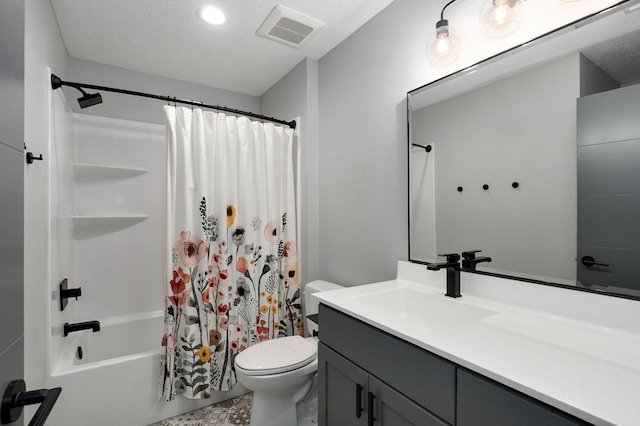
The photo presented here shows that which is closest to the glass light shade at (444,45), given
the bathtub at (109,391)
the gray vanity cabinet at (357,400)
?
the gray vanity cabinet at (357,400)

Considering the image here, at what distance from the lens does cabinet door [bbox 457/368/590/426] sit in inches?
23.8

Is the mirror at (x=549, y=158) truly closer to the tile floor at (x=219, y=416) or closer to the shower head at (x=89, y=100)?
the tile floor at (x=219, y=416)

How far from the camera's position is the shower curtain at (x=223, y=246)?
6.22ft

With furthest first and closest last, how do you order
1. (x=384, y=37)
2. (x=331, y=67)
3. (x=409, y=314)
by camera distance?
(x=331, y=67) → (x=384, y=37) → (x=409, y=314)

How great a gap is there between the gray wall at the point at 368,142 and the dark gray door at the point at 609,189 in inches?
29.8

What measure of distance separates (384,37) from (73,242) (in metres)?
2.63

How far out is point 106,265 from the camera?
2.43m

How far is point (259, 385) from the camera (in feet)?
4.99

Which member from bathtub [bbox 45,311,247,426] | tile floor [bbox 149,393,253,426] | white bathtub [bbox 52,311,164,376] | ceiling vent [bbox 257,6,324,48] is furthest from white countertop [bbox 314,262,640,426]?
white bathtub [bbox 52,311,164,376]

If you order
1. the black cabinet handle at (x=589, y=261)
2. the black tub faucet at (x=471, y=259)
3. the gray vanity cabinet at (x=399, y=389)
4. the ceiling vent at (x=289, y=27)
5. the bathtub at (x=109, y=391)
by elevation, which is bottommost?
the bathtub at (x=109, y=391)

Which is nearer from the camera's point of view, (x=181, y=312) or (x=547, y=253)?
(x=547, y=253)

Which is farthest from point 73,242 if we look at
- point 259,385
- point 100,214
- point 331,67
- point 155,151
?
point 331,67

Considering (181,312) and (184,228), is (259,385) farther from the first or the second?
(184,228)

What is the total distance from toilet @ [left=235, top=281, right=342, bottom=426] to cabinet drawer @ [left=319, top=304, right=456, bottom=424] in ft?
1.38
